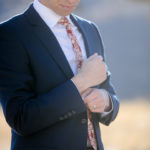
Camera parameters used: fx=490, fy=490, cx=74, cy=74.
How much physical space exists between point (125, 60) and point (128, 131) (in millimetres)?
3413

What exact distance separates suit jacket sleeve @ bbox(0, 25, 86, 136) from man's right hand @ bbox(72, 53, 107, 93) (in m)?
0.03

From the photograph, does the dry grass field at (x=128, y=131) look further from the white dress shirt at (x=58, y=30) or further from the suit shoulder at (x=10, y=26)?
the suit shoulder at (x=10, y=26)

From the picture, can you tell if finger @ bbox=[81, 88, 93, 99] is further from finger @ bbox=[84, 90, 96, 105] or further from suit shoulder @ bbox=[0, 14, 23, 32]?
suit shoulder @ bbox=[0, 14, 23, 32]

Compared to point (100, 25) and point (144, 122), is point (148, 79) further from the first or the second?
point (100, 25)

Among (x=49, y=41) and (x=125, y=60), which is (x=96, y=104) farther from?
(x=125, y=60)

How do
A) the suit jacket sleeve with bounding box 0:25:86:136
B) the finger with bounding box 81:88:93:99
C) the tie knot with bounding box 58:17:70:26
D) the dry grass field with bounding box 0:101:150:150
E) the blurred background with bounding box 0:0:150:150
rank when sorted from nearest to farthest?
the suit jacket sleeve with bounding box 0:25:86:136, the finger with bounding box 81:88:93:99, the tie knot with bounding box 58:17:70:26, the dry grass field with bounding box 0:101:150:150, the blurred background with bounding box 0:0:150:150

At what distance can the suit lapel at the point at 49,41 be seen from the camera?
5.70ft

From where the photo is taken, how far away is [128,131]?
5.75 m

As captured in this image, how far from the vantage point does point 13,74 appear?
1655 mm

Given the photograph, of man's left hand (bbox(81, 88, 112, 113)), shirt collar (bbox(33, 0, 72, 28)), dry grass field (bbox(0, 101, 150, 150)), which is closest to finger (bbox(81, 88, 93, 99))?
man's left hand (bbox(81, 88, 112, 113))

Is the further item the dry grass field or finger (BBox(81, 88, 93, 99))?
the dry grass field

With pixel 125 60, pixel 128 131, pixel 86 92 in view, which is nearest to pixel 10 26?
pixel 86 92

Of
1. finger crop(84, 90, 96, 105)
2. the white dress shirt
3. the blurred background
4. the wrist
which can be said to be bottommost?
the blurred background

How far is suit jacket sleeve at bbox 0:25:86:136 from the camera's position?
1640 mm
